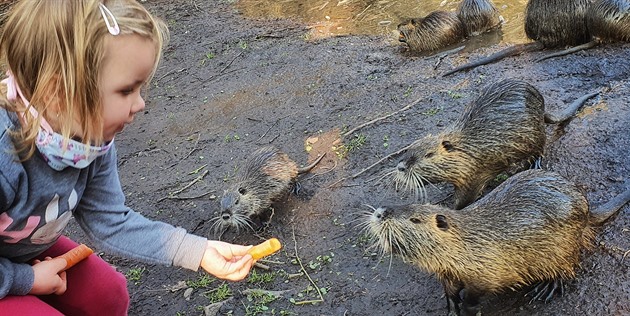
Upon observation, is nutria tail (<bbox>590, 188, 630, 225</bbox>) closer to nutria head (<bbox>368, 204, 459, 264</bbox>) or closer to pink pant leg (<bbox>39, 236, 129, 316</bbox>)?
nutria head (<bbox>368, 204, 459, 264</bbox>)

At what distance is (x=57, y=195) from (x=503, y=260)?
163cm

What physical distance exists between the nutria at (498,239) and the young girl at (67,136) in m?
0.77

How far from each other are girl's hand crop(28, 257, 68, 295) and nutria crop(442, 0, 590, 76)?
3.62 metres

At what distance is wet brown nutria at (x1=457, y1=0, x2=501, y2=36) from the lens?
575 centimetres

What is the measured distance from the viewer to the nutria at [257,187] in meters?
3.44

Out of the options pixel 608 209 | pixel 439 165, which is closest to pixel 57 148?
pixel 439 165

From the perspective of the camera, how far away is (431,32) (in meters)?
5.77

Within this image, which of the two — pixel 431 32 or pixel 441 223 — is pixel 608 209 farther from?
pixel 431 32

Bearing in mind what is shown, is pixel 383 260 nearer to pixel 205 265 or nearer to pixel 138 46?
pixel 205 265

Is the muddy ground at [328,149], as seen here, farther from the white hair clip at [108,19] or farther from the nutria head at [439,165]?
the white hair clip at [108,19]

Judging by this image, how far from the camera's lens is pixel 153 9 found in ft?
28.5

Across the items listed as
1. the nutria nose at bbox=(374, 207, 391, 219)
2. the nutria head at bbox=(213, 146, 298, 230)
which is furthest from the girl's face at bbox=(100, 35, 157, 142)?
the nutria head at bbox=(213, 146, 298, 230)

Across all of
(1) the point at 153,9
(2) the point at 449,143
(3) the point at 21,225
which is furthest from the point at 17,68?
(1) the point at 153,9

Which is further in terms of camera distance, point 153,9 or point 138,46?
point 153,9
